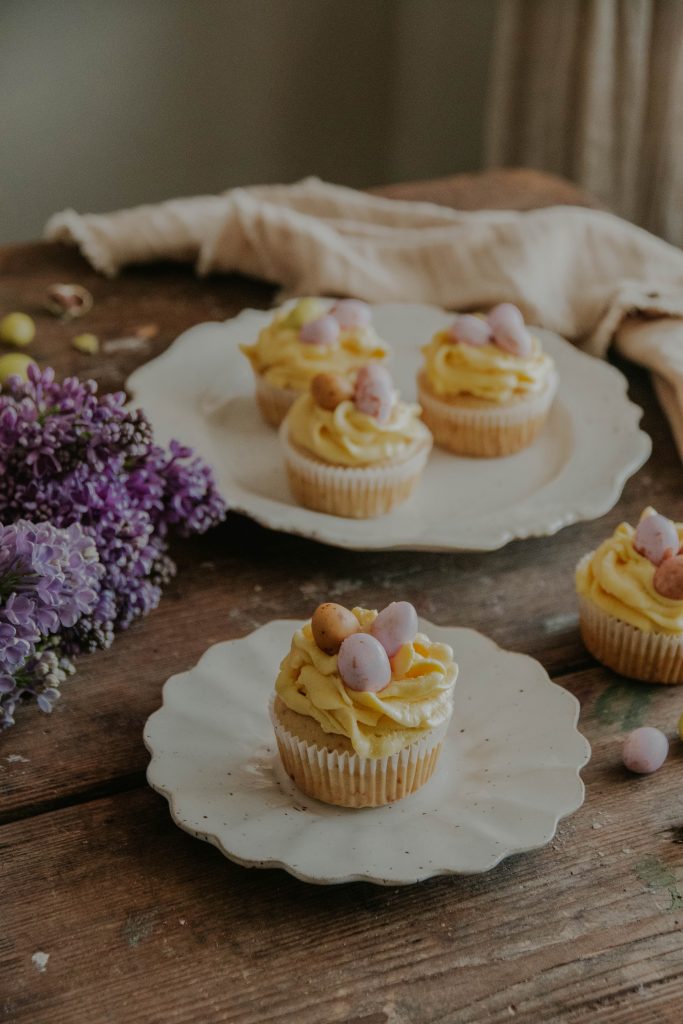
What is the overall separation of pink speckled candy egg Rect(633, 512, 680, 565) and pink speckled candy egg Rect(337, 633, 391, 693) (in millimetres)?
432

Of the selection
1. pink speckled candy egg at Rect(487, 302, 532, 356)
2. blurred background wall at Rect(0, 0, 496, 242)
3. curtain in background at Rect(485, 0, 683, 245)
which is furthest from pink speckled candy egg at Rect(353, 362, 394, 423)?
blurred background wall at Rect(0, 0, 496, 242)

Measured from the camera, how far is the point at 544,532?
177 centimetres

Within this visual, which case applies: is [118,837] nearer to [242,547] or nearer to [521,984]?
[521,984]

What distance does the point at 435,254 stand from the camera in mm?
2557

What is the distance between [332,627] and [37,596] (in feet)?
1.17

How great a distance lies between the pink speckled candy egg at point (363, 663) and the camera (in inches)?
49.6

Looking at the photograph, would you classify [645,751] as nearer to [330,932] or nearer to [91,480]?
[330,932]

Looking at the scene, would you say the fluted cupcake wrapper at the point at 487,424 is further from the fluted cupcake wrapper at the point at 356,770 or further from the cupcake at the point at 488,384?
the fluted cupcake wrapper at the point at 356,770

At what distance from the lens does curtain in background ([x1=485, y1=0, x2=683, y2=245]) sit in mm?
3492

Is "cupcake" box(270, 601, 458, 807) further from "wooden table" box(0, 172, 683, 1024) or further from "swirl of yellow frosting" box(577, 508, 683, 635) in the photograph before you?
"swirl of yellow frosting" box(577, 508, 683, 635)

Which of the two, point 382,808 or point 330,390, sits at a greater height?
point 330,390

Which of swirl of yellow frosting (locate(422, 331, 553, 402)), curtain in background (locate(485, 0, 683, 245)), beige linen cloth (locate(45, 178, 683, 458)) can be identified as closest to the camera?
swirl of yellow frosting (locate(422, 331, 553, 402))

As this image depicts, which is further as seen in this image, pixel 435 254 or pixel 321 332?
pixel 435 254

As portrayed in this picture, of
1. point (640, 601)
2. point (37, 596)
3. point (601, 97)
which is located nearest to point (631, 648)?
point (640, 601)
